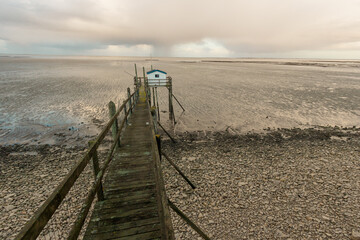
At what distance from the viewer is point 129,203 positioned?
173 inches

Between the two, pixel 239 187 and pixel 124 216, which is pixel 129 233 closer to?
pixel 124 216

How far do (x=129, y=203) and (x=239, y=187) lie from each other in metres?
5.87

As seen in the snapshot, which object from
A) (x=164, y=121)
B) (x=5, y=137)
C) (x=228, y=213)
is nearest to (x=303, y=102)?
(x=164, y=121)

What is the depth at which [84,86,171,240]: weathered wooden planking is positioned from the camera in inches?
144

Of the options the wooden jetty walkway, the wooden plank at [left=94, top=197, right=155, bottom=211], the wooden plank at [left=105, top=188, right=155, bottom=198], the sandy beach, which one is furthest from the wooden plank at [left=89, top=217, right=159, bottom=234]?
the sandy beach

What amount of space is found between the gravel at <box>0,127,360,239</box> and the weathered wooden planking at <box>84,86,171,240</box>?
2.75 m

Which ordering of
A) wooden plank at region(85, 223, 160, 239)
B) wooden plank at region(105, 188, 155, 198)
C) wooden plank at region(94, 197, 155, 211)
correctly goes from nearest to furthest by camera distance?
wooden plank at region(85, 223, 160, 239) → wooden plank at region(94, 197, 155, 211) → wooden plank at region(105, 188, 155, 198)

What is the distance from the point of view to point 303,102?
82.2 feet

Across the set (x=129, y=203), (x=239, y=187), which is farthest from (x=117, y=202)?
(x=239, y=187)

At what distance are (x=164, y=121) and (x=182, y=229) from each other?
43.3ft

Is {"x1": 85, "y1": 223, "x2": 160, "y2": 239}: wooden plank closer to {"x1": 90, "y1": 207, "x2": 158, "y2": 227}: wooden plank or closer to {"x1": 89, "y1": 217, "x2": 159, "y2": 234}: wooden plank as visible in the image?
{"x1": 89, "y1": 217, "x2": 159, "y2": 234}: wooden plank

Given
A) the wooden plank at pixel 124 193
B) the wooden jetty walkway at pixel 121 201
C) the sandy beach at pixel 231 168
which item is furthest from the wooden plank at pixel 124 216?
the sandy beach at pixel 231 168

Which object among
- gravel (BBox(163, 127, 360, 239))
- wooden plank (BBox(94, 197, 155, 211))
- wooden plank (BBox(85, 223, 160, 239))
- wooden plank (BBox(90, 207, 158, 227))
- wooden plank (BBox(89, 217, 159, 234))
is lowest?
gravel (BBox(163, 127, 360, 239))

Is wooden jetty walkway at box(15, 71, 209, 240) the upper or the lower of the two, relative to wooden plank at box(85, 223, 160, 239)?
upper
